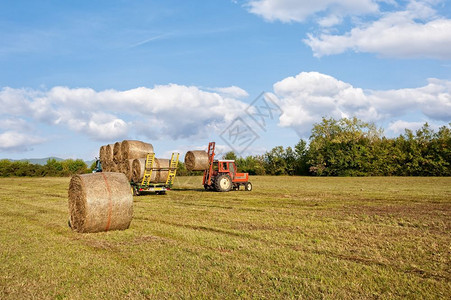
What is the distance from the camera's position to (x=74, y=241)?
891cm

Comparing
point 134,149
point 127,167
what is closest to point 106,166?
point 127,167

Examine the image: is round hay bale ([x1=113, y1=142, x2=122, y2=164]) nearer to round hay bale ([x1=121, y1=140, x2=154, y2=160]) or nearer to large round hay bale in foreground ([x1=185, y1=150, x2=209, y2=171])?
round hay bale ([x1=121, y1=140, x2=154, y2=160])

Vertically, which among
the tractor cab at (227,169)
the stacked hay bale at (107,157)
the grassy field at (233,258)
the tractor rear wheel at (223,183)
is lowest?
the grassy field at (233,258)

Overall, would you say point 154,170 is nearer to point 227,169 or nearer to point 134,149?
point 134,149

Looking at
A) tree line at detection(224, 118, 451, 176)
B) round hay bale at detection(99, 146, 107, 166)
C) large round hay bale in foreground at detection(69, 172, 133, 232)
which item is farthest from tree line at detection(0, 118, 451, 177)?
large round hay bale in foreground at detection(69, 172, 133, 232)

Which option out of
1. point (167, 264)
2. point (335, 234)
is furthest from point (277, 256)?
point (335, 234)

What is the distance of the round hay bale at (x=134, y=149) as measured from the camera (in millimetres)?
21484

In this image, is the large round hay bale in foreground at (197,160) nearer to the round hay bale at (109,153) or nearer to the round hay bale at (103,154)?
the round hay bale at (109,153)

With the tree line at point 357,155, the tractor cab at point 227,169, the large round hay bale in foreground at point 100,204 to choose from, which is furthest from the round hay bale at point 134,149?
the tree line at point 357,155

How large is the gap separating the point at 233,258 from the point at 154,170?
14.0m

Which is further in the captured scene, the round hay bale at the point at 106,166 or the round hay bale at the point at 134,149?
the round hay bale at the point at 106,166

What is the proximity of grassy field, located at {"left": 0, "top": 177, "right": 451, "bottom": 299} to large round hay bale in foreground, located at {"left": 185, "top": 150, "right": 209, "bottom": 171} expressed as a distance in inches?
422

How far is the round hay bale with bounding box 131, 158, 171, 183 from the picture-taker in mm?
20453

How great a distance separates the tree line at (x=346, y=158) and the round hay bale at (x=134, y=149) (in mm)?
21500
